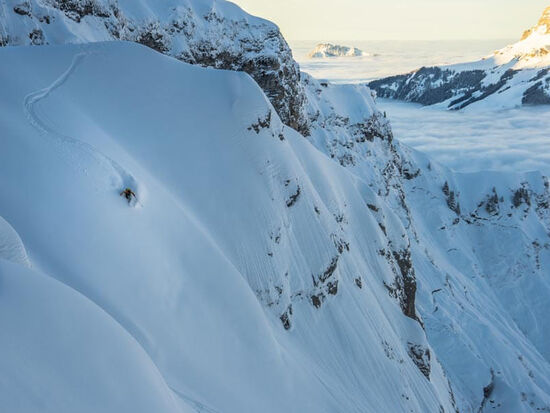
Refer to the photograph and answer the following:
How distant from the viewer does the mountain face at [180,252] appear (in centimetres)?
635

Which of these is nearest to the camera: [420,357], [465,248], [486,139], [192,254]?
[192,254]

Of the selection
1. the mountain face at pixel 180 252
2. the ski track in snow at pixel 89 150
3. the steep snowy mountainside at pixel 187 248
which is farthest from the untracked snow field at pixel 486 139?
the ski track in snow at pixel 89 150

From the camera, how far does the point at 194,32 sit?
37.7 m

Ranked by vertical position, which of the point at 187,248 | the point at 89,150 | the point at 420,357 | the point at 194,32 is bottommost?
the point at 420,357

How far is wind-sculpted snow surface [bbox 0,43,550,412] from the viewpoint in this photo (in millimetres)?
6695

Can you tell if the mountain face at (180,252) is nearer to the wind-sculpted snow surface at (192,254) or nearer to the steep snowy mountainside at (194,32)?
the wind-sculpted snow surface at (192,254)

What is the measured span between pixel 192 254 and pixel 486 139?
556 feet

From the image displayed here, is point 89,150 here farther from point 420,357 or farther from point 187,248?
point 420,357

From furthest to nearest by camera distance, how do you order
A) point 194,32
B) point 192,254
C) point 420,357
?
1. point 194,32
2. point 420,357
3. point 192,254

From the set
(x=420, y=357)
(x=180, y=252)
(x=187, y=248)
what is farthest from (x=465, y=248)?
(x=180, y=252)

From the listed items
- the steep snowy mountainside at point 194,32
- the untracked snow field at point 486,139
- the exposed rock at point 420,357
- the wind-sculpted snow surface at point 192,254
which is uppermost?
the steep snowy mountainside at point 194,32

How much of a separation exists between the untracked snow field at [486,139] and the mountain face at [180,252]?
102 metres

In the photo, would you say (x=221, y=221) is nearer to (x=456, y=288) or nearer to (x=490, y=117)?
(x=456, y=288)

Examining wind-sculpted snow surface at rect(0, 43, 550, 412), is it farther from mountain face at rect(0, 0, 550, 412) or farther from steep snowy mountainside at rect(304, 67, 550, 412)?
steep snowy mountainside at rect(304, 67, 550, 412)
